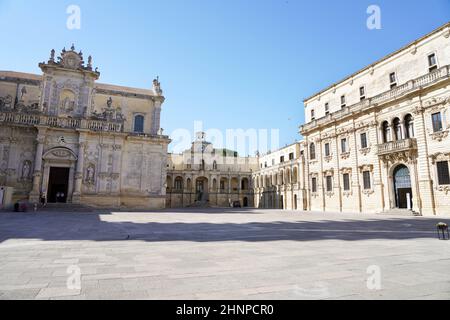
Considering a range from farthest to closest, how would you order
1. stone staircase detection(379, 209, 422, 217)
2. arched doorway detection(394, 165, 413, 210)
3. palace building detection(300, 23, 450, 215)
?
1. arched doorway detection(394, 165, 413, 210)
2. stone staircase detection(379, 209, 422, 217)
3. palace building detection(300, 23, 450, 215)

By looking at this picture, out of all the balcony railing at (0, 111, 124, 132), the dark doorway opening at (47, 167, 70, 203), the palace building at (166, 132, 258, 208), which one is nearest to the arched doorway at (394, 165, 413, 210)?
the balcony railing at (0, 111, 124, 132)

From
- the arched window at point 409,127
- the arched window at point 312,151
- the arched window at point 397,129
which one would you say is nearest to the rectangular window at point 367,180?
the arched window at point 397,129

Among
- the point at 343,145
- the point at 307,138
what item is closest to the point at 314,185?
the point at 307,138

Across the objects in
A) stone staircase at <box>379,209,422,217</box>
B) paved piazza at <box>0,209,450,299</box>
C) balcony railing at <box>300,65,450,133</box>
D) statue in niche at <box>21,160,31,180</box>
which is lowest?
paved piazza at <box>0,209,450,299</box>

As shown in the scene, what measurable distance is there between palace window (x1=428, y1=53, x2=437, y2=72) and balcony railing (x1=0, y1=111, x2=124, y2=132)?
30.8 meters

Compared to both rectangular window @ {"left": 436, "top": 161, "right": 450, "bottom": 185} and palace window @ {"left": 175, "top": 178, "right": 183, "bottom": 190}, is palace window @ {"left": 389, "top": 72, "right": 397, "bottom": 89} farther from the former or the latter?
palace window @ {"left": 175, "top": 178, "right": 183, "bottom": 190}

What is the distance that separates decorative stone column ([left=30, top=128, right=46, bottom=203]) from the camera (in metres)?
26.5

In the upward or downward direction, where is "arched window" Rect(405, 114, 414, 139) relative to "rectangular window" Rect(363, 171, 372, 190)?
upward

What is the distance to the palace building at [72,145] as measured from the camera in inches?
1087

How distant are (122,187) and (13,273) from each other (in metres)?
28.3

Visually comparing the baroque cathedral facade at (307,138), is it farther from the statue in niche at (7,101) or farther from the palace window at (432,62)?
the statue in niche at (7,101)

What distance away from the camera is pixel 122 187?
3131 cm
